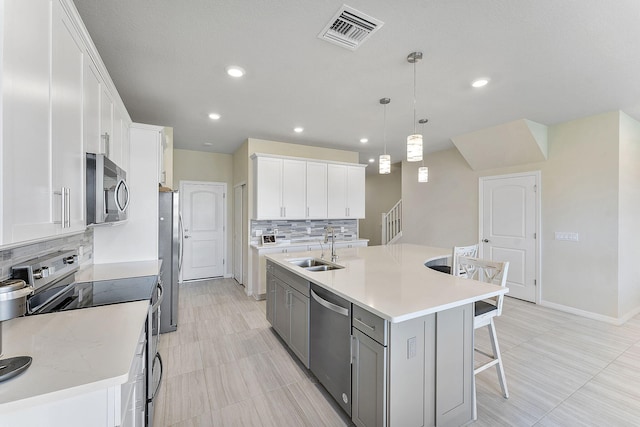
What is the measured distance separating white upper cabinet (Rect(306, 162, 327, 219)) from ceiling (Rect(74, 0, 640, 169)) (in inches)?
47.7

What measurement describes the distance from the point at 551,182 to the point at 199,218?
6064mm

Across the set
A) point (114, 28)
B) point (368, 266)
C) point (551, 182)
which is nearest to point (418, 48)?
point (368, 266)

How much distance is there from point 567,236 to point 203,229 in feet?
20.0

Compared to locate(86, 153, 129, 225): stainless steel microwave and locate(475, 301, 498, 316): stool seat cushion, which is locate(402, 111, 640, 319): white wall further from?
locate(86, 153, 129, 225): stainless steel microwave

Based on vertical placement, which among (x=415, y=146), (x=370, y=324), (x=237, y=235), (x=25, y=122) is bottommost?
(x=370, y=324)

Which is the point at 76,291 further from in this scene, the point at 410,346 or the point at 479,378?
the point at 479,378

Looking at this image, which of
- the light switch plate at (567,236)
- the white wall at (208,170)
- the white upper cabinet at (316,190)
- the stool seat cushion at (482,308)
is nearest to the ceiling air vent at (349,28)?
the stool seat cushion at (482,308)

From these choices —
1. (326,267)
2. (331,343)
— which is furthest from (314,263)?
(331,343)

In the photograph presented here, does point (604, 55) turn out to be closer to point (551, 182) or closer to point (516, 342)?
point (551, 182)

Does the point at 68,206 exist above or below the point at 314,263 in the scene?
above

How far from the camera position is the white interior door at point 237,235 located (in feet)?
17.0

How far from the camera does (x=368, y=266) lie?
2.58m

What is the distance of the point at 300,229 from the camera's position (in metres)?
5.18

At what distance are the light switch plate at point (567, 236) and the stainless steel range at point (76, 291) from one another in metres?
5.04
